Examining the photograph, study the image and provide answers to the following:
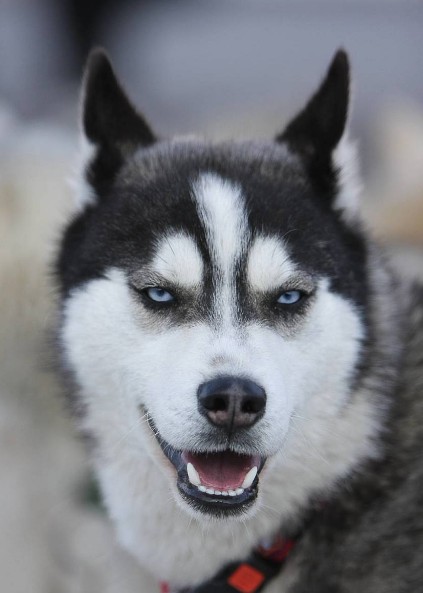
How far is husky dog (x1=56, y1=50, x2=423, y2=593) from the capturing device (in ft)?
8.55

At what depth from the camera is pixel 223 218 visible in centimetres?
278

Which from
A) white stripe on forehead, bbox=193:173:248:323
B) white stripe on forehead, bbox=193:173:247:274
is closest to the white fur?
white stripe on forehead, bbox=193:173:248:323

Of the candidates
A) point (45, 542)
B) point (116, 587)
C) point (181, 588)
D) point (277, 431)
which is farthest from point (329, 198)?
point (45, 542)

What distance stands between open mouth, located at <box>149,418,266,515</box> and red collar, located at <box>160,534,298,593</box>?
0.40 metres

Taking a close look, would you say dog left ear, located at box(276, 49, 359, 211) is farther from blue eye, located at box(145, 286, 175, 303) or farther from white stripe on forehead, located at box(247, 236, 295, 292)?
blue eye, located at box(145, 286, 175, 303)

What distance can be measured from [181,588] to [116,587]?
2.64 ft

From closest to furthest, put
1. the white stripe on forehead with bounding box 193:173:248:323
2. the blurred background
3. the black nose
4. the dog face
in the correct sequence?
the black nose, the dog face, the white stripe on forehead with bounding box 193:173:248:323, the blurred background

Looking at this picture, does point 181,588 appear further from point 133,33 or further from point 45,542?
point 133,33

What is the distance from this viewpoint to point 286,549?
9.69ft

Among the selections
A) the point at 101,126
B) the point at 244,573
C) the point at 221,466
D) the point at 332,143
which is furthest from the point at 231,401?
the point at 101,126

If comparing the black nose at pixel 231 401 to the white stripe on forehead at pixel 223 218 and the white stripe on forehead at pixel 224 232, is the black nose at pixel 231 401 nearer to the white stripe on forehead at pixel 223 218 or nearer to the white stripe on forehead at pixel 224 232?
the white stripe on forehead at pixel 224 232

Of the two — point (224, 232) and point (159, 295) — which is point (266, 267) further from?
point (159, 295)

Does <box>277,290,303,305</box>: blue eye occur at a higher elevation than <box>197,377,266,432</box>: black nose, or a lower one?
higher

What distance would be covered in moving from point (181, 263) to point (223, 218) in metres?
0.20
